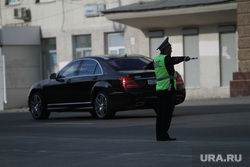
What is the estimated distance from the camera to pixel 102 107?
16781 mm

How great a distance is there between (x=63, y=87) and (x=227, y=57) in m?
12.3

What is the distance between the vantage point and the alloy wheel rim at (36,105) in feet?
61.8

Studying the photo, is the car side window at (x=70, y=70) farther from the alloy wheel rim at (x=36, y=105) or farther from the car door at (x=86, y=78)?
the alloy wheel rim at (x=36, y=105)

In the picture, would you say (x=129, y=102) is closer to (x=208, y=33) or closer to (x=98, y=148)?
(x=98, y=148)

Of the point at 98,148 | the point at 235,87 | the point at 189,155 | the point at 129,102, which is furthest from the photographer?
the point at 235,87

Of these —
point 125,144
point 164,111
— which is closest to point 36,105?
point 164,111

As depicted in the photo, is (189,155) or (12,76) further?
(12,76)

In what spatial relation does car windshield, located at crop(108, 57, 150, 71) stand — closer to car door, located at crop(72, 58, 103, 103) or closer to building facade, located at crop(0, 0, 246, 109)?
car door, located at crop(72, 58, 103, 103)

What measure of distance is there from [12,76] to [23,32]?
2.22 metres

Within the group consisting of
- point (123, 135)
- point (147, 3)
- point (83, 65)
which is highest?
point (147, 3)

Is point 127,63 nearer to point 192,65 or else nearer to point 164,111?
point 164,111

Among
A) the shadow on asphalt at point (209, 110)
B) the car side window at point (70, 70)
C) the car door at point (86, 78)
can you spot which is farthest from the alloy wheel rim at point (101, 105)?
the shadow on asphalt at point (209, 110)

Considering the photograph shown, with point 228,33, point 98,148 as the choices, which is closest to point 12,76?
point 228,33

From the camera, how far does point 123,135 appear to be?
40.3ft
